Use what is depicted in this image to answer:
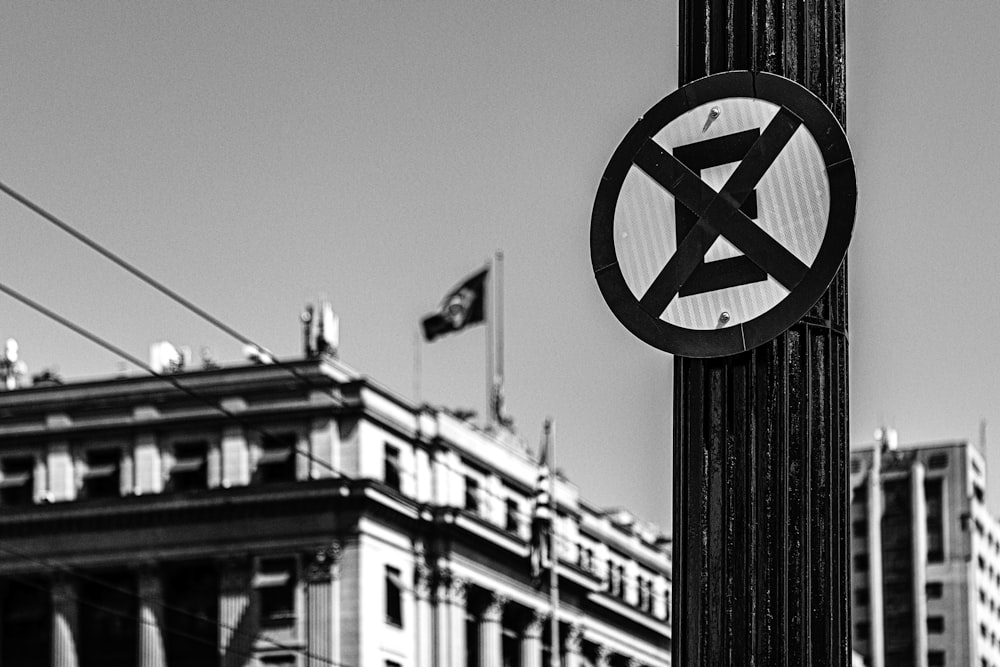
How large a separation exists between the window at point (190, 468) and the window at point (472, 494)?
9352mm

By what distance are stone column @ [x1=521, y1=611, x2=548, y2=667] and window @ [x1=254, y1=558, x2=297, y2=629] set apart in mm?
12566

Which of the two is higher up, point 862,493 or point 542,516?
point 862,493

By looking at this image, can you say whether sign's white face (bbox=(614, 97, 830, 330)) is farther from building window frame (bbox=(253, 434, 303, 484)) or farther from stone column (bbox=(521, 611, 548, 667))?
stone column (bbox=(521, 611, 548, 667))

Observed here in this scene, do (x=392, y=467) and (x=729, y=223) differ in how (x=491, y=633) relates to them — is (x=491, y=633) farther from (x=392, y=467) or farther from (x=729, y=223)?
(x=729, y=223)

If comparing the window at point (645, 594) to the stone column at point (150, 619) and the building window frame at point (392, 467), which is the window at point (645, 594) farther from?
the stone column at point (150, 619)

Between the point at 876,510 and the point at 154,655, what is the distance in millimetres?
88748

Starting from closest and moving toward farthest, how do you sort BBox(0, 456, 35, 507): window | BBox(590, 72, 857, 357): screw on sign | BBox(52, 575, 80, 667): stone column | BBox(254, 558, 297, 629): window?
BBox(590, 72, 857, 357): screw on sign → BBox(254, 558, 297, 629): window → BBox(52, 575, 80, 667): stone column → BBox(0, 456, 35, 507): window

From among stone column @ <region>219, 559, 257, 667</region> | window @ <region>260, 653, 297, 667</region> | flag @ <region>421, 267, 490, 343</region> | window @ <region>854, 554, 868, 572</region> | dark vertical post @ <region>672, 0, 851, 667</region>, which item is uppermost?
window @ <region>854, 554, 868, 572</region>

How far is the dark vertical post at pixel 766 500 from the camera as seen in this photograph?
518 centimetres

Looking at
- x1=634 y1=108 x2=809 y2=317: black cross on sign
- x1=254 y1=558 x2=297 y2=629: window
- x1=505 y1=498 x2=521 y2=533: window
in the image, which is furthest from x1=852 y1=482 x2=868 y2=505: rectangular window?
x1=634 y1=108 x2=809 y2=317: black cross on sign

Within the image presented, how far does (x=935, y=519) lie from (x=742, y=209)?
15698 cm

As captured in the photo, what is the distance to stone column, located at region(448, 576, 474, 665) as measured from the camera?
236 feet

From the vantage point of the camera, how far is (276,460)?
226 feet

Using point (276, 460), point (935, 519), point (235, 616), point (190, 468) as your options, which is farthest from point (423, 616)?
Answer: point (935, 519)
